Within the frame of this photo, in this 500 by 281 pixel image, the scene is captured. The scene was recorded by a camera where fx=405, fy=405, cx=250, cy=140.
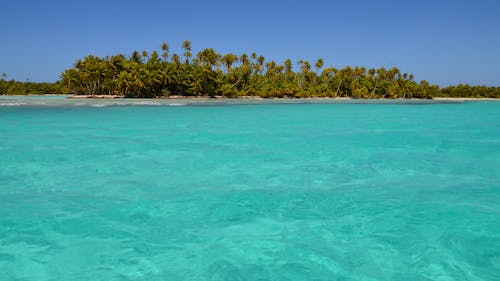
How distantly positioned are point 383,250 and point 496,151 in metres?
11.2

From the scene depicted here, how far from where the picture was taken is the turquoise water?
456 cm

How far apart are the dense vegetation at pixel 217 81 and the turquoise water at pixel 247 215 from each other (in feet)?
173

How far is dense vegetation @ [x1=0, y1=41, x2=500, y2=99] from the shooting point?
2500 inches

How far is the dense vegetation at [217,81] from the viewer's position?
6350cm

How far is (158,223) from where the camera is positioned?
232 inches

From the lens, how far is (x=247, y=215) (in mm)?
6367

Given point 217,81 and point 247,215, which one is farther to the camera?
point 217,81

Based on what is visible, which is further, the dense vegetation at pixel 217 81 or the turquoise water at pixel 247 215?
the dense vegetation at pixel 217 81

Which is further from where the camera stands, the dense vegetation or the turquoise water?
the dense vegetation

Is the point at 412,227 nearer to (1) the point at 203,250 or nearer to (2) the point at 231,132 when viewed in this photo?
(1) the point at 203,250

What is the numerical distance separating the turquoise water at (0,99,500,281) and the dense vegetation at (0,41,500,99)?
5258cm

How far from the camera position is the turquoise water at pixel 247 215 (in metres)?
4.56

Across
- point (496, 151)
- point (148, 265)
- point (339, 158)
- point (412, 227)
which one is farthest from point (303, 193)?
point (496, 151)

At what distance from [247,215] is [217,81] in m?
64.1
